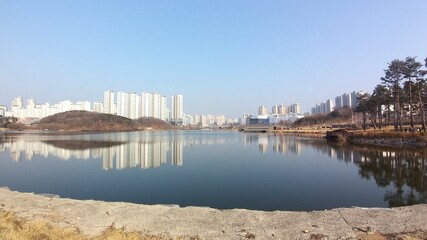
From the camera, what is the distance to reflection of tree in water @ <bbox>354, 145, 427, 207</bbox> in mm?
12383

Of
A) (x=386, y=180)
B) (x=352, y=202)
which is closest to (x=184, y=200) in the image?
(x=352, y=202)

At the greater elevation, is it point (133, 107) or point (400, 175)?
point (133, 107)

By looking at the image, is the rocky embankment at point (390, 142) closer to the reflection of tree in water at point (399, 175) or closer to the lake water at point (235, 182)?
the reflection of tree in water at point (399, 175)

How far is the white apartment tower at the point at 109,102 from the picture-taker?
174 metres

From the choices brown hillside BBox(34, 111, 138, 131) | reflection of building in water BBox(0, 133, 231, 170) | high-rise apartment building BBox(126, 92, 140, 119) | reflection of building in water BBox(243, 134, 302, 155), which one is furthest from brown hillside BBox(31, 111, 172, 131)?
reflection of building in water BBox(0, 133, 231, 170)

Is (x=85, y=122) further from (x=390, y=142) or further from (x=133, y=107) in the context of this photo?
(x=390, y=142)

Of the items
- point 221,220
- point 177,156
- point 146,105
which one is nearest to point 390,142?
point 177,156

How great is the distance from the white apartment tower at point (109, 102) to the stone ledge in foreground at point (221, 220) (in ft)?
564

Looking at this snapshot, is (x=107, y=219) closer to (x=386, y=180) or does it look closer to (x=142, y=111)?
(x=386, y=180)

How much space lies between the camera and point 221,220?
8.01 metres

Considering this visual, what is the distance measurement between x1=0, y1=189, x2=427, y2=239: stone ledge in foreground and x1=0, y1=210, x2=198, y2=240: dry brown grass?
0.30 m

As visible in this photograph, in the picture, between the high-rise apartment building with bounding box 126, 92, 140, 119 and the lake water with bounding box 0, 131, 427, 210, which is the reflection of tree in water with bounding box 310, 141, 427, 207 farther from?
the high-rise apartment building with bounding box 126, 92, 140, 119

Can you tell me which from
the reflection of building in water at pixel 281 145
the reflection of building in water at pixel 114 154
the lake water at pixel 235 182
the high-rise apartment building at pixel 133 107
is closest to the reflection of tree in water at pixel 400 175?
the lake water at pixel 235 182

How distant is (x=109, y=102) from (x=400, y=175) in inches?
6733
